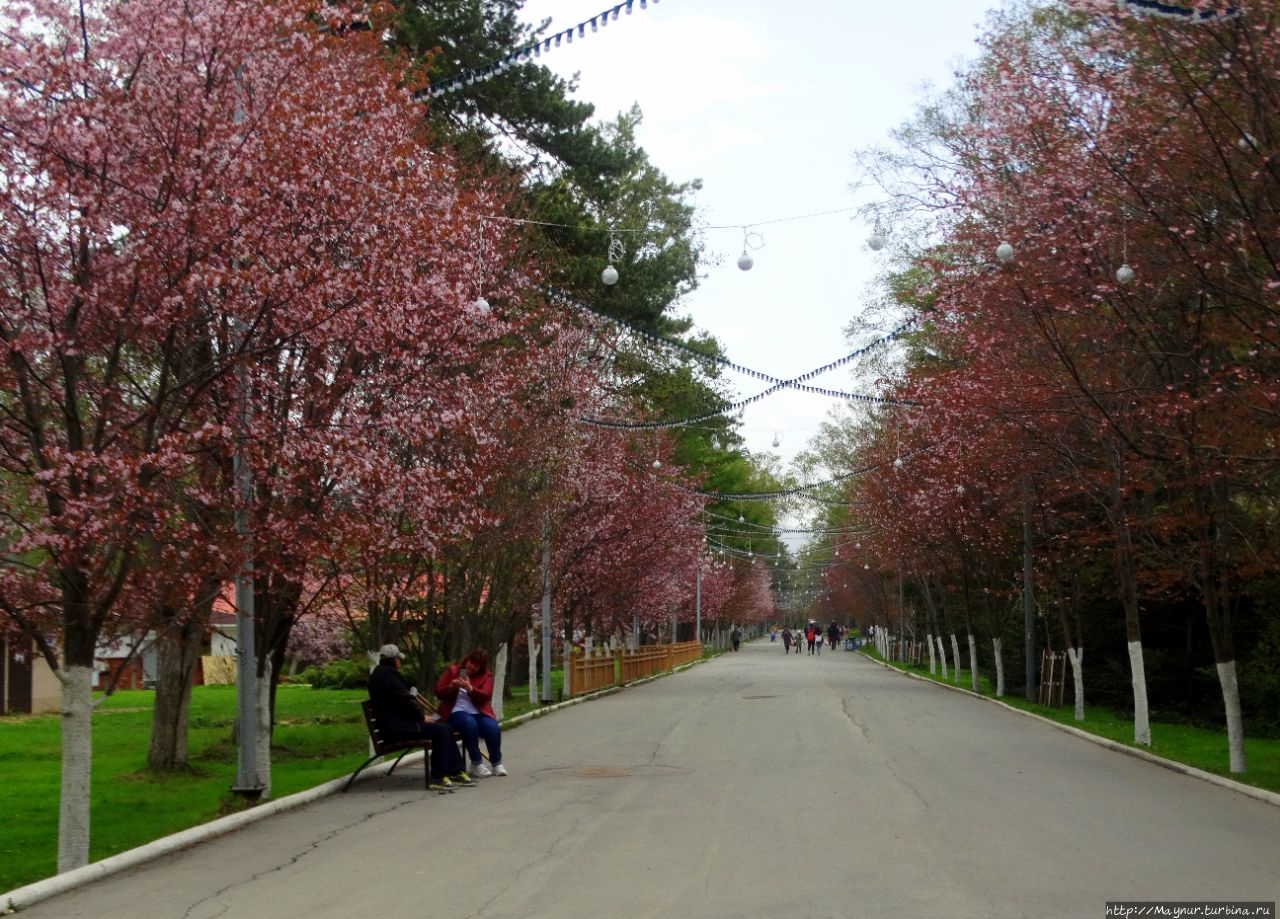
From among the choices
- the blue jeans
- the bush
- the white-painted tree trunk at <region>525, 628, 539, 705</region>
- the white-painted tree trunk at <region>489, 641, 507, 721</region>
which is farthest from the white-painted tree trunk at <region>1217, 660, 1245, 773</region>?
the bush

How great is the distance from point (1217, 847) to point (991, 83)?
10.8 m

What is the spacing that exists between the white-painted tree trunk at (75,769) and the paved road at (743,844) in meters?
0.62

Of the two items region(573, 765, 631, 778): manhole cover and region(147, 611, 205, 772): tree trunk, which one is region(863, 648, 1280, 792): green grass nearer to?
region(573, 765, 631, 778): manhole cover

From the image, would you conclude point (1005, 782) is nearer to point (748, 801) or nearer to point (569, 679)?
point (748, 801)

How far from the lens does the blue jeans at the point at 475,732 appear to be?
52.5 ft

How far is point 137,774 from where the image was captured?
57.3ft

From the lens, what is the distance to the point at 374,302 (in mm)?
13273

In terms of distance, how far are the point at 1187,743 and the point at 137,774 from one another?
16314mm

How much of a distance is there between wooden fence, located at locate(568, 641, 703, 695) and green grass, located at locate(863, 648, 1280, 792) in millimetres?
10590

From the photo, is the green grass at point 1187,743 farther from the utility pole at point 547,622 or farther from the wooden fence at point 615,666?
the wooden fence at point 615,666

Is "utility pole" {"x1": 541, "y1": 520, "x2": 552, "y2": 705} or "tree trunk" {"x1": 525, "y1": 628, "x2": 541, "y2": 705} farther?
"tree trunk" {"x1": 525, "y1": 628, "x2": 541, "y2": 705}

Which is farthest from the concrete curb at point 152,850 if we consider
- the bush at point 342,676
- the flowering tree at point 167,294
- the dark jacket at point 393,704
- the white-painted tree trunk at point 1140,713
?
the bush at point 342,676

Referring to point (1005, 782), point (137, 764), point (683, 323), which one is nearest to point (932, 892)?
point (1005, 782)

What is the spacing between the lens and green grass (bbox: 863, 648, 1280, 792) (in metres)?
17.0
